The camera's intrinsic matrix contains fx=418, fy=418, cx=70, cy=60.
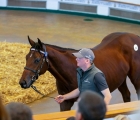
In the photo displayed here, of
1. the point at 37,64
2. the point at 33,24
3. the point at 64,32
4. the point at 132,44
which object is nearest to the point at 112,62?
the point at 132,44

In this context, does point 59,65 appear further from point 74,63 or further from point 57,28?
point 57,28

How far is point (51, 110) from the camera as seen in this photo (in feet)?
22.4

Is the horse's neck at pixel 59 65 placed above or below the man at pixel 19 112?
below

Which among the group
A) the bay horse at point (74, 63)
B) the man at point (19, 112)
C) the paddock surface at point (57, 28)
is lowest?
the paddock surface at point (57, 28)

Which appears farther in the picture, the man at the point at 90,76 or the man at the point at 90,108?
the man at the point at 90,76

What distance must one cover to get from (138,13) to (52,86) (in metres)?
6.56

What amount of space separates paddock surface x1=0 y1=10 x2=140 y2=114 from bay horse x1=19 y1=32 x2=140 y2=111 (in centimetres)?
432

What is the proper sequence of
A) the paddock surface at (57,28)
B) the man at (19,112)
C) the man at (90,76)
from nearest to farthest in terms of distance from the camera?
1. the man at (19,112)
2. the man at (90,76)
3. the paddock surface at (57,28)

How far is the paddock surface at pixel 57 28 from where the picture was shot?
438 inches

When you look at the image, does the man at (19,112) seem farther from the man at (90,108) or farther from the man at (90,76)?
the man at (90,76)

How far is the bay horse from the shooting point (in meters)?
5.43

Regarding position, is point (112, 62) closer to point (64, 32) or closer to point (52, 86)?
point (52, 86)

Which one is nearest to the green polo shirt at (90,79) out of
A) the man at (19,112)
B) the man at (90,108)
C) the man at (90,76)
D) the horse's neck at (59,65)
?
the man at (90,76)

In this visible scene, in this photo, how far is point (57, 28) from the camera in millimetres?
12422
